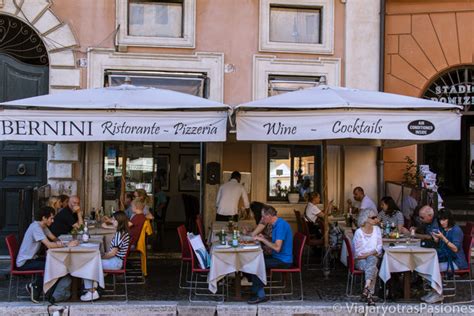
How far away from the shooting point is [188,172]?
16.6 metres

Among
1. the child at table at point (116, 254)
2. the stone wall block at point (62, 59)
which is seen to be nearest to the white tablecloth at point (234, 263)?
the child at table at point (116, 254)

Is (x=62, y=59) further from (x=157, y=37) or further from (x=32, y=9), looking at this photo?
(x=157, y=37)

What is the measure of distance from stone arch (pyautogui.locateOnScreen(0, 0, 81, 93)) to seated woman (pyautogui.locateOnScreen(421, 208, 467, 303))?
7136 millimetres

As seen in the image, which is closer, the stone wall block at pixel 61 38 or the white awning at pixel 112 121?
the white awning at pixel 112 121

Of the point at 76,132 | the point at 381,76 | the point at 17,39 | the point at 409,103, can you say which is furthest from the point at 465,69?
the point at 17,39

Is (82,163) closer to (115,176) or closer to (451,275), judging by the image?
(115,176)

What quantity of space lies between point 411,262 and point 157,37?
6.59 m

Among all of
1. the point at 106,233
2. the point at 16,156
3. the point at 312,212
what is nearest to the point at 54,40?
the point at 16,156

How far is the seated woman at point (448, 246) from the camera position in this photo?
739cm

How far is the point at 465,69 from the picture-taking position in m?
11.5

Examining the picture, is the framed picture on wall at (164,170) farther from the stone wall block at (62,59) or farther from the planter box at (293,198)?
the stone wall block at (62,59)

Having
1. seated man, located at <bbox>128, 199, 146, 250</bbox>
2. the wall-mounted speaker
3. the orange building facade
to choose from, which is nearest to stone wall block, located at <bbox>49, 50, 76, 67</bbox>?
the wall-mounted speaker

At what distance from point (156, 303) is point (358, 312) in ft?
8.73

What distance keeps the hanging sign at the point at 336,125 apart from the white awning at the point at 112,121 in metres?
0.45
